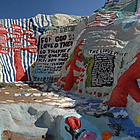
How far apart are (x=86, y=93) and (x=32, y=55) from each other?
4912mm

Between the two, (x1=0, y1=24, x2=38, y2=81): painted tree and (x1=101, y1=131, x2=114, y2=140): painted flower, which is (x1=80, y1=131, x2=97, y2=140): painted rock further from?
(x1=0, y1=24, x2=38, y2=81): painted tree

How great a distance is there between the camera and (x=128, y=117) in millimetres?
3311

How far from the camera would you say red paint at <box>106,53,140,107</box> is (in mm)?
3375

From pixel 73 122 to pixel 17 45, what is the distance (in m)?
6.96

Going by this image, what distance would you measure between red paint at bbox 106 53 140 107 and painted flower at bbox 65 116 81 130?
4.19ft

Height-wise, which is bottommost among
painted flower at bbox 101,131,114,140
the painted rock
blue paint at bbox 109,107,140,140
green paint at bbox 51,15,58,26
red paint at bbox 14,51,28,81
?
the painted rock

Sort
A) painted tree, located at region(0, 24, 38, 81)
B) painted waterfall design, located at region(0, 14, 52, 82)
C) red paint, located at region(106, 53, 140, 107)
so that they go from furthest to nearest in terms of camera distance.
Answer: painted tree, located at region(0, 24, 38, 81), painted waterfall design, located at region(0, 14, 52, 82), red paint, located at region(106, 53, 140, 107)

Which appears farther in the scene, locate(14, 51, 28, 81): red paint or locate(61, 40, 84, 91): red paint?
locate(14, 51, 28, 81): red paint

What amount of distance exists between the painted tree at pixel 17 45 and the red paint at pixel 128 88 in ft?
19.6

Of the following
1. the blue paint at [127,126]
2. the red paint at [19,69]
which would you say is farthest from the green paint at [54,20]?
the blue paint at [127,126]

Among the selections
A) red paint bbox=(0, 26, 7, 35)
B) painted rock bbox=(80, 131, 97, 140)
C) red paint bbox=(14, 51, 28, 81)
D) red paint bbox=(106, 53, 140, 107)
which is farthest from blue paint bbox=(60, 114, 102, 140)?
red paint bbox=(0, 26, 7, 35)

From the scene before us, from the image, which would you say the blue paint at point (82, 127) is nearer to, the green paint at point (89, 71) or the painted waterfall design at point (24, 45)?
the green paint at point (89, 71)

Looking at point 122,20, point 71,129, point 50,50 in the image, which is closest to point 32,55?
point 50,50

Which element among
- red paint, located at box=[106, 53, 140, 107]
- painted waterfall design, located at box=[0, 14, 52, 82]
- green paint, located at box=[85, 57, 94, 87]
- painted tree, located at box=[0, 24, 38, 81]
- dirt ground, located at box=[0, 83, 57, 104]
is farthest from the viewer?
painted tree, located at box=[0, 24, 38, 81]
